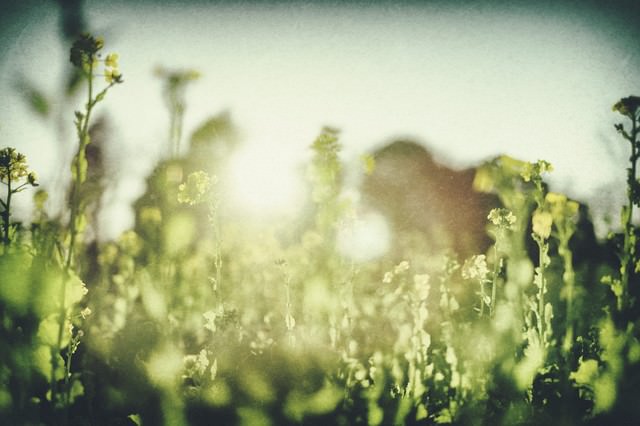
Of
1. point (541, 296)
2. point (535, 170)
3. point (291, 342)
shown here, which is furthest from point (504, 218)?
point (291, 342)

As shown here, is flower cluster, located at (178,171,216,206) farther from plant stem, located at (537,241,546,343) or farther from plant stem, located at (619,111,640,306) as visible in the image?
plant stem, located at (619,111,640,306)

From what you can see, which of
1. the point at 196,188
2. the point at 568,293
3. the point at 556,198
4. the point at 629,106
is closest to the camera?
the point at 568,293

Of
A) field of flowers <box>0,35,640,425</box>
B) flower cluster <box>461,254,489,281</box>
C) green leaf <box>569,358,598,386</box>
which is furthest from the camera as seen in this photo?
flower cluster <box>461,254,489,281</box>

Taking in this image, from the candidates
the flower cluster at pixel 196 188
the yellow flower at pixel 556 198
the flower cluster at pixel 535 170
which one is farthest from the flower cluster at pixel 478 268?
the flower cluster at pixel 196 188

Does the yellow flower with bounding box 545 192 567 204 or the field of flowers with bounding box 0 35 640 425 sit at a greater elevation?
the yellow flower with bounding box 545 192 567 204

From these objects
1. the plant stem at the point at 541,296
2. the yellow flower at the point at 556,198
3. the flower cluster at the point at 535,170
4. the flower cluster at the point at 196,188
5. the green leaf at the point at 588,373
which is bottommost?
the green leaf at the point at 588,373

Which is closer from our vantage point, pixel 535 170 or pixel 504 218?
pixel 535 170

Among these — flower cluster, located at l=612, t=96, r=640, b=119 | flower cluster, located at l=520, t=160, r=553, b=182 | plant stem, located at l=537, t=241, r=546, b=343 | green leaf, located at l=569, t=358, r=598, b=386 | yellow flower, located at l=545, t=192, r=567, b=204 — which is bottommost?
green leaf, located at l=569, t=358, r=598, b=386

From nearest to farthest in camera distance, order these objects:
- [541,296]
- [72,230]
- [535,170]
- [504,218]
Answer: [72,230]
[541,296]
[535,170]
[504,218]

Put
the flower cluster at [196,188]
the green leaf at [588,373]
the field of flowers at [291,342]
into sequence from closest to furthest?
the field of flowers at [291,342] → the green leaf at [588,373] → the flower cluster at [196,188]

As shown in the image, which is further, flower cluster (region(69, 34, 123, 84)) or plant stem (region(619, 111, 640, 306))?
plant stem (region(619, 111, 640, 306))

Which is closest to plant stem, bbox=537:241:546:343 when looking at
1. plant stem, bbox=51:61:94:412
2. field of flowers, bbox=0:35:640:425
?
field of flowers, bbox=0:35:640:425

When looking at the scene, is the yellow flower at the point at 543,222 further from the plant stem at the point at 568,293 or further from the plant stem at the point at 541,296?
the plant stem at the point at 541,296

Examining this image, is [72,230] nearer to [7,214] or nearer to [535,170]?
[7,214]
